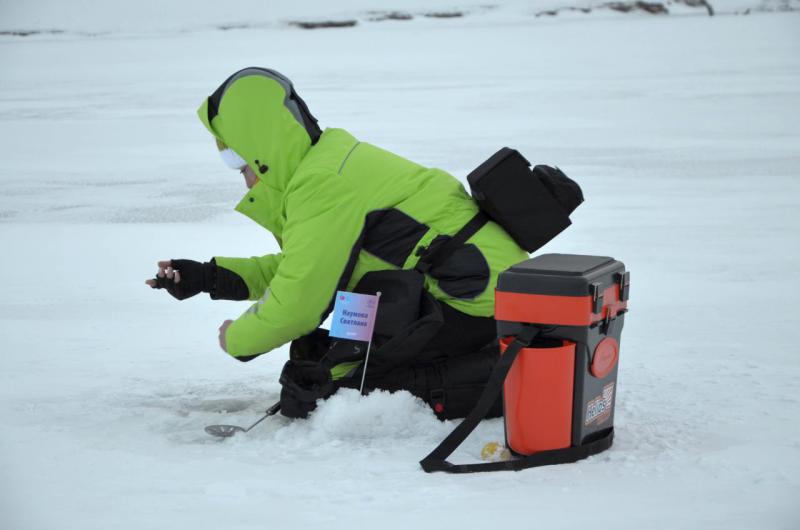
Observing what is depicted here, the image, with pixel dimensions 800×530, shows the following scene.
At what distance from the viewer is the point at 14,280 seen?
5035 millimetres

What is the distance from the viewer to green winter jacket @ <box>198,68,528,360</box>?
2787 millimetres

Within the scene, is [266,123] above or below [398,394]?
above

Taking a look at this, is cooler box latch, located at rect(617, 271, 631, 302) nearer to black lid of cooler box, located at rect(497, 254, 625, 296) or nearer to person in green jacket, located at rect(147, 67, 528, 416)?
black lid of cooler box, located at rect(497, 254, 625, 296)

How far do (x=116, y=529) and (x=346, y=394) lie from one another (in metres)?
0.82

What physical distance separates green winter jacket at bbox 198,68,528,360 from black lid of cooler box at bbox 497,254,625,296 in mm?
290

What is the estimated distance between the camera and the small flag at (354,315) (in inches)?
111

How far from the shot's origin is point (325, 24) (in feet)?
107

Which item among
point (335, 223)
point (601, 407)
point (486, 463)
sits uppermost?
point (335, 223)

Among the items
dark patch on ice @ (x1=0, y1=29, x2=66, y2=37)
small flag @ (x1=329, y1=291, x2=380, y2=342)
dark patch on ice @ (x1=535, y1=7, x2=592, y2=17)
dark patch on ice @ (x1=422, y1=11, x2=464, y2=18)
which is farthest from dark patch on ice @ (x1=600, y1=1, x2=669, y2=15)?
small flag @ (x1=329, y1=291, x2=380, y2=342)

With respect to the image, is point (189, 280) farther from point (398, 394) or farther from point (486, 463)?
point (486, 463)

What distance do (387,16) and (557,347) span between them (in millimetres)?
33225

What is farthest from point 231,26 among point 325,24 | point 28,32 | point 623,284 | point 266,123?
point 623,284

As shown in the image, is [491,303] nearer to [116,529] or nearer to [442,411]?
[442,411]

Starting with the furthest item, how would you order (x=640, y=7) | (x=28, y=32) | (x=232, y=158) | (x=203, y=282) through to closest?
(x=640, y=7)
(x=28, y=32)
(x=203, y=282)
(x=232, y=158)
